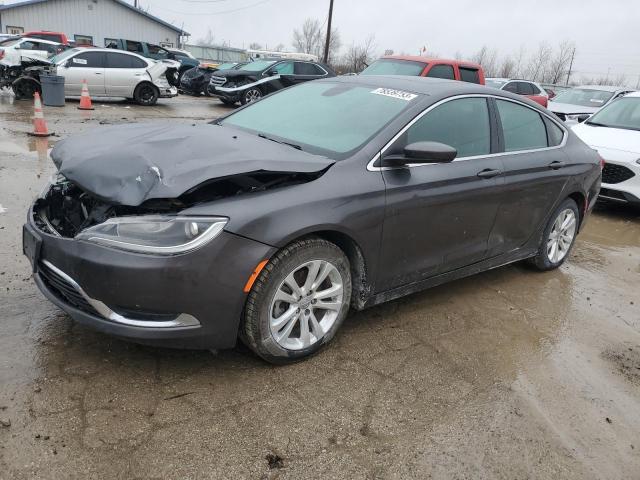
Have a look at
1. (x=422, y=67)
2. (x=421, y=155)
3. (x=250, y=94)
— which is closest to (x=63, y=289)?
(x=421, y=155)

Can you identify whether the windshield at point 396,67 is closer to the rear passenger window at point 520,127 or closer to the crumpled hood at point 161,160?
the rear passenger window at point 520,127

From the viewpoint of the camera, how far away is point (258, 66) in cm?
1717

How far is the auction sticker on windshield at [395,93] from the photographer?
3545 mm

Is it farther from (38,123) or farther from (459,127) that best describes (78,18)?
(459,127)

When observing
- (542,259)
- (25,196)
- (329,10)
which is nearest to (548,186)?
(542,259)

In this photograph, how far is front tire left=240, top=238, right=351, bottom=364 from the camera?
2.71 m

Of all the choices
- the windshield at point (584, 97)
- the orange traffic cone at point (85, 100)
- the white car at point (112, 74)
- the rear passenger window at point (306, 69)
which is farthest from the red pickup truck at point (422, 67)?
the white car at point (112, 74)

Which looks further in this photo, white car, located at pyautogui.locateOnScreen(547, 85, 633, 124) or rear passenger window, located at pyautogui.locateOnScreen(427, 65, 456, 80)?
white car, located at pyautogui.locateOnScreen(547, 85, 633, 124)

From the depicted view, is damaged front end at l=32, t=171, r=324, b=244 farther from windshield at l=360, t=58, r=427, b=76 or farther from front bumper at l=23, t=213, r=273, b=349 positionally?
windshield at l=360, t=58, r=427, b=76

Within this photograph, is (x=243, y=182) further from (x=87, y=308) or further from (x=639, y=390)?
(x=639, y=390)

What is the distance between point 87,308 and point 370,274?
1581mm

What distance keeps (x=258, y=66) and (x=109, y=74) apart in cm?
462

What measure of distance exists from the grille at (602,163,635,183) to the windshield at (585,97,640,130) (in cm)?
119

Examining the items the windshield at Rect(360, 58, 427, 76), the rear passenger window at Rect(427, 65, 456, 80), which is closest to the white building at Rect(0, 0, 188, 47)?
the windshield at Rect(360, 58, 427, 76)
